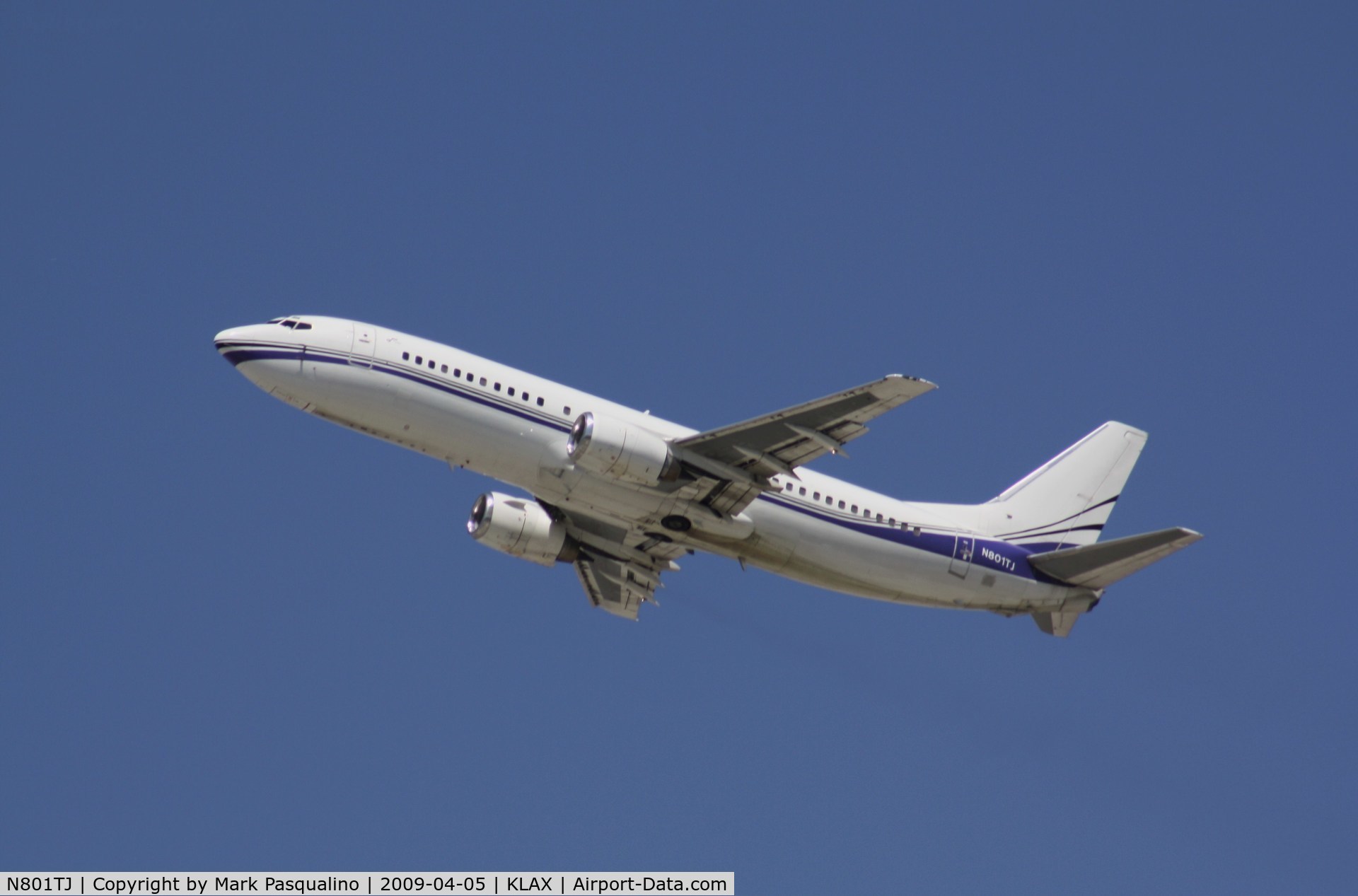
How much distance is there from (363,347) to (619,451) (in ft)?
25.0

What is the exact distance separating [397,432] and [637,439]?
660 centimetres

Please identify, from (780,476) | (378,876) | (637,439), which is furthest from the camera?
(780,476)

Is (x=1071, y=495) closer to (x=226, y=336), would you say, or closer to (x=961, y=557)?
(x=961, y=557)

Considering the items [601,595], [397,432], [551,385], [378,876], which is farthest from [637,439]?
[378,876]

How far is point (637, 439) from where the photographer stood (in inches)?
1756

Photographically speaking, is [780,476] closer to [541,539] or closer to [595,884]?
[541,539]

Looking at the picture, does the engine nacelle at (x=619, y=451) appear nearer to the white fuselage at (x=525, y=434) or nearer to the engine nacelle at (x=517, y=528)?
the white fuselage at (x=525, y=434)

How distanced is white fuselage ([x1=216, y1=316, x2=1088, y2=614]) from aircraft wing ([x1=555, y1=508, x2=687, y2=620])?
3.01 m

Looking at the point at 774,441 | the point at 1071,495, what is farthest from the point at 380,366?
the point at 1071,495

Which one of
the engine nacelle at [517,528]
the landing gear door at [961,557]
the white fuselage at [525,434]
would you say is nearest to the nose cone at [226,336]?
the white fuselage at [525,434]

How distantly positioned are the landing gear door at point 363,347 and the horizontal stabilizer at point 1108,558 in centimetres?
2084

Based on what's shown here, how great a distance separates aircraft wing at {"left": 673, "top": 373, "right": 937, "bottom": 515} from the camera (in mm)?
43156

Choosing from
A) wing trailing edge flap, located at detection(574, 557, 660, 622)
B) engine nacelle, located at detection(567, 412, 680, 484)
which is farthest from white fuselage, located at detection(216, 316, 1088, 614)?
wing trailing edge flap, located at detection(574, 557, 660, 622)

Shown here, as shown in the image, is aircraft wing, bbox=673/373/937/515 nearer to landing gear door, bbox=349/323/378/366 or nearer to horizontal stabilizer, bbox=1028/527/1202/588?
landing gear door, bbox=349/323/378/366
